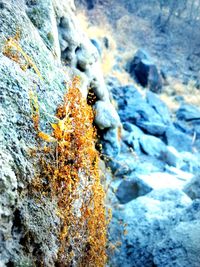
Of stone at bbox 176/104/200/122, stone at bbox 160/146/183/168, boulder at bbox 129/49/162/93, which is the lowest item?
stone at bbox 176/104/200/122

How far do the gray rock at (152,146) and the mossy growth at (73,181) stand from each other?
5.97 meters

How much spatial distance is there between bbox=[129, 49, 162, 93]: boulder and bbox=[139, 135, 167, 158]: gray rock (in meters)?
6.69

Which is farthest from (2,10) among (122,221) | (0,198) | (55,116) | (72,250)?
(122,221)

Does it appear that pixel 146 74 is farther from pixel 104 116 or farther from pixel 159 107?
pixel 104 116

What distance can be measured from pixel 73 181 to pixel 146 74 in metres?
13.9

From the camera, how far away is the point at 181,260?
3055 millimetres

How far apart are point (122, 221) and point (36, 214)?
2.12 metres

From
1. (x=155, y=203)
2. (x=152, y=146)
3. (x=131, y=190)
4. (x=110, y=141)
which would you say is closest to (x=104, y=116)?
(x=110, y=141)

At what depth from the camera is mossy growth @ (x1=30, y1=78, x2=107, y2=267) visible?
2.49m

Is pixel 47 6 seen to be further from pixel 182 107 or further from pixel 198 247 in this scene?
pixel 182 107

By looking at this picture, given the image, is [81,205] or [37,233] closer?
[37,233]

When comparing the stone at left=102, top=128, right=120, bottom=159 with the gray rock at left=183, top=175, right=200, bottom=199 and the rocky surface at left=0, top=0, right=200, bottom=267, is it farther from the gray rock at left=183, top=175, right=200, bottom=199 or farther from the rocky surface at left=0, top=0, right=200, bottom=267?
the gray rock at left=183, top=175, right=200, bottom=199

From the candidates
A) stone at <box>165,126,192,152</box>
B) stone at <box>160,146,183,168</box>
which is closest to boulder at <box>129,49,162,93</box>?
stone at <box>165,126,192,152</box>

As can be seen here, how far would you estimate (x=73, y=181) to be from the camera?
8.80ft
